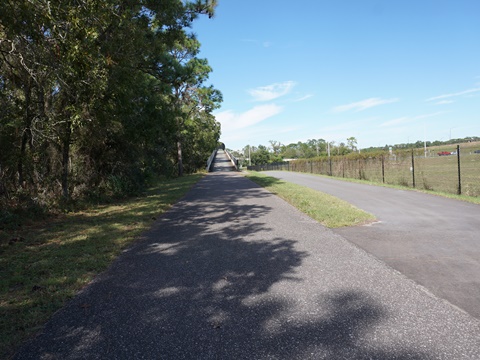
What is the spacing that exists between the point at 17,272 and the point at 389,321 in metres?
4.90

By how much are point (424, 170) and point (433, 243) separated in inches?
476

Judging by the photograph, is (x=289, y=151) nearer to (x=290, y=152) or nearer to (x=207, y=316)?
(x=290, y=152)

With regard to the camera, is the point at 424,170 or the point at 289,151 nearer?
the point at 424,170

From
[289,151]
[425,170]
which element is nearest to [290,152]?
[289,151]

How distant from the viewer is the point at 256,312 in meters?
3.36

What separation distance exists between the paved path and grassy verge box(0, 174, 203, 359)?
4345mm

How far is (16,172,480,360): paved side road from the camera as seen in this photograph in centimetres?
274

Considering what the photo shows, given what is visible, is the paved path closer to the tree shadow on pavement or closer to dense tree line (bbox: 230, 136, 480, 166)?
the tree shadow on pavement

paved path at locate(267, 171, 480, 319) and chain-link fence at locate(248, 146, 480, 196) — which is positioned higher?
chain-link fence at locate(248, 146, 480, 196)

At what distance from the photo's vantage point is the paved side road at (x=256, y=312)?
2736mm

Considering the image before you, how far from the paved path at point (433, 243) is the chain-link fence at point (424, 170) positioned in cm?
407

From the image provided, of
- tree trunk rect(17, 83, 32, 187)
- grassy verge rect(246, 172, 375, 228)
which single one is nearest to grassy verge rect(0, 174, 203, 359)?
tree trunk rect(17, 83, 32, 187)

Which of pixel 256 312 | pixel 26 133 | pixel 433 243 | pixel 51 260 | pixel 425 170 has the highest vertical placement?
pixel 26 133

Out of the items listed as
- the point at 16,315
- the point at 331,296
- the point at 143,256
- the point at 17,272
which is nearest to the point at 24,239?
the point at 17,272
